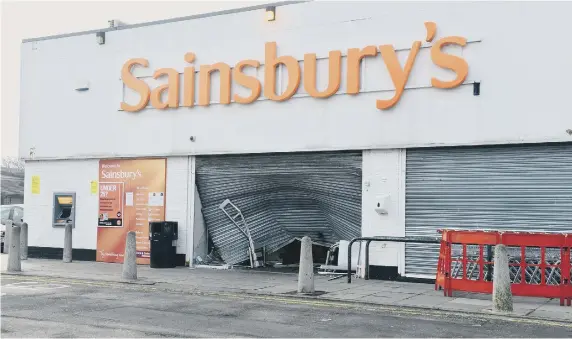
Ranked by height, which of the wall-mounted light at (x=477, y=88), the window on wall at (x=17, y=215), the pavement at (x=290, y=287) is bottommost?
the pavement at (x=290, y=287)

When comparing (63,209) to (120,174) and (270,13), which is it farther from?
(270,13)

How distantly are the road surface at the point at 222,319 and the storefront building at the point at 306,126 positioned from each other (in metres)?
4.24

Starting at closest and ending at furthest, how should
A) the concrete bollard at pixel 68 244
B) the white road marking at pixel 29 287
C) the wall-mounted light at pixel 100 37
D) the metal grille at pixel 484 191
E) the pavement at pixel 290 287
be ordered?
the pavement at pixel 290 287, the white road marking at pixel 29 287, the metal grille at pixel 484 191, the concrete bollard at pixel 68 244, the wall-mounted light at pixel 100 37

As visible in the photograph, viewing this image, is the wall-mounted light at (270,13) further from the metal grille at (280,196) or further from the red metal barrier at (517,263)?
the red metal barrier at (517,263)

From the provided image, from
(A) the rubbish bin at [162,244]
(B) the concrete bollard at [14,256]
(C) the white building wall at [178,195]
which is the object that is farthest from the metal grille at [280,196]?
(B) the concrete bollard at [14,256]

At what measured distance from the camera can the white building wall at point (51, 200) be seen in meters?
18.8

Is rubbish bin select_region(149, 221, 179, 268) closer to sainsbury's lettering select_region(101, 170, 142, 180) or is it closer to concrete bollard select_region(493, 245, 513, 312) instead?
sainsbury's lettering select_region(101, 170, 142, 180)

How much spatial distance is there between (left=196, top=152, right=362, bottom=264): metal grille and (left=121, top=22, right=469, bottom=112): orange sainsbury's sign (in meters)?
1.47

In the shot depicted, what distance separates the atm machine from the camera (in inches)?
750

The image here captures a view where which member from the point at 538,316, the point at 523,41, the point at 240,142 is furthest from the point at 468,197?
the point at 240,142

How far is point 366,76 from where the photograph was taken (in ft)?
49.2

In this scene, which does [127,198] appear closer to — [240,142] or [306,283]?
[240,142]

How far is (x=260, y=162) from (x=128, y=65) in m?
4.72

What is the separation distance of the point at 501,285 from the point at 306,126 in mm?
6637
